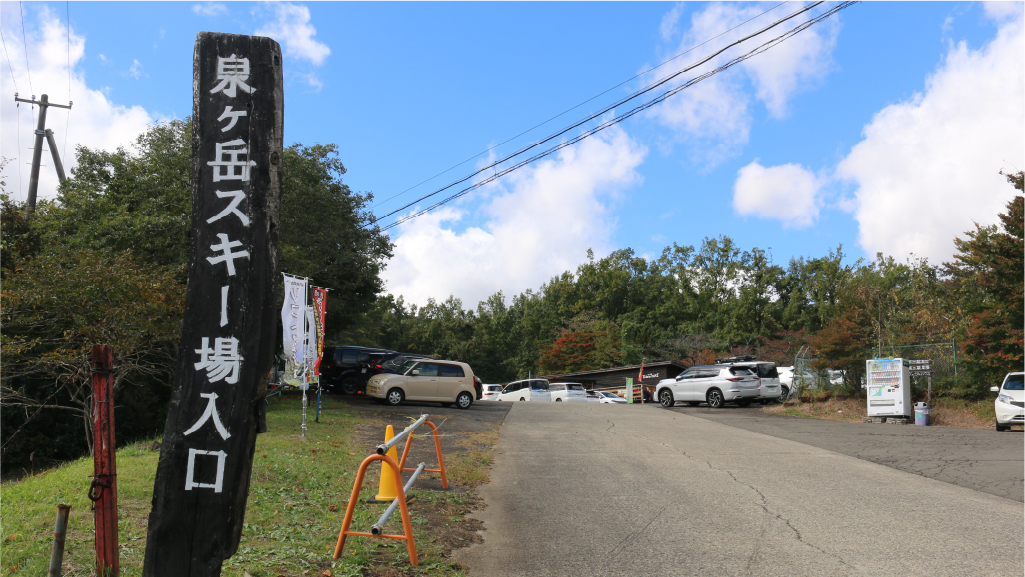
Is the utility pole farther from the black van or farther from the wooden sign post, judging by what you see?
the wooden sign post

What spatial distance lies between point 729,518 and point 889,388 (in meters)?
14.7

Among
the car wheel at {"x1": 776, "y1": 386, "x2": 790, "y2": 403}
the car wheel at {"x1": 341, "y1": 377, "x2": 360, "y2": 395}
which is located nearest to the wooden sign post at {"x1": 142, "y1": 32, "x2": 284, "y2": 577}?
the car wheel at {"x1": 341, "y1": 377, "x2": 360, "y2": 395}

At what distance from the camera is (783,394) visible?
25.6m

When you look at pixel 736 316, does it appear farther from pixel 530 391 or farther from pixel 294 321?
pixel 294 321

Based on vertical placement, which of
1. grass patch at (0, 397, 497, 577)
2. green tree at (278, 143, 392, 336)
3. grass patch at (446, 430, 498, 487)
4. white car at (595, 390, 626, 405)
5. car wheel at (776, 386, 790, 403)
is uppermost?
green tree at (278, 143, 392, 336)

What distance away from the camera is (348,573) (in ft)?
15.6

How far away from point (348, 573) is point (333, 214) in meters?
18.3

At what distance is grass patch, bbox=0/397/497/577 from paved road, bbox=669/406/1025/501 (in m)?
7.04

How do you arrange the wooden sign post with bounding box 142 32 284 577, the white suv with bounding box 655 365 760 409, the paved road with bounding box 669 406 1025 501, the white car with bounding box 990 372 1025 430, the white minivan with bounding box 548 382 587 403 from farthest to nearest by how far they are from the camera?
the white minivan with bounding box 548 382 587 403 < the white suv with bounding box 655 365 760 409 < the white car with bounding box 990 372 1025 430 < the paved road with bounding box 669 406 1025 501 < the wooden sign post with bounding box 142 32 284 577

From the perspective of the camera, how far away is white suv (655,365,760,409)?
2389 cm

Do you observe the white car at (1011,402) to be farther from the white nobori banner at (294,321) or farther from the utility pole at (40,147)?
the utility pole at (40,147)

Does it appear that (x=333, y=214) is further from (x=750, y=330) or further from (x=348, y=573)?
(x=750, y=330)

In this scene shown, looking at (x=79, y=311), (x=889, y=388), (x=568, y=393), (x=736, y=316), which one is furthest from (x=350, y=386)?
(x=736, y=316)

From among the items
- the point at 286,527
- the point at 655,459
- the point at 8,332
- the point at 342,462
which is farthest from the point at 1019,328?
the point at 8,332
